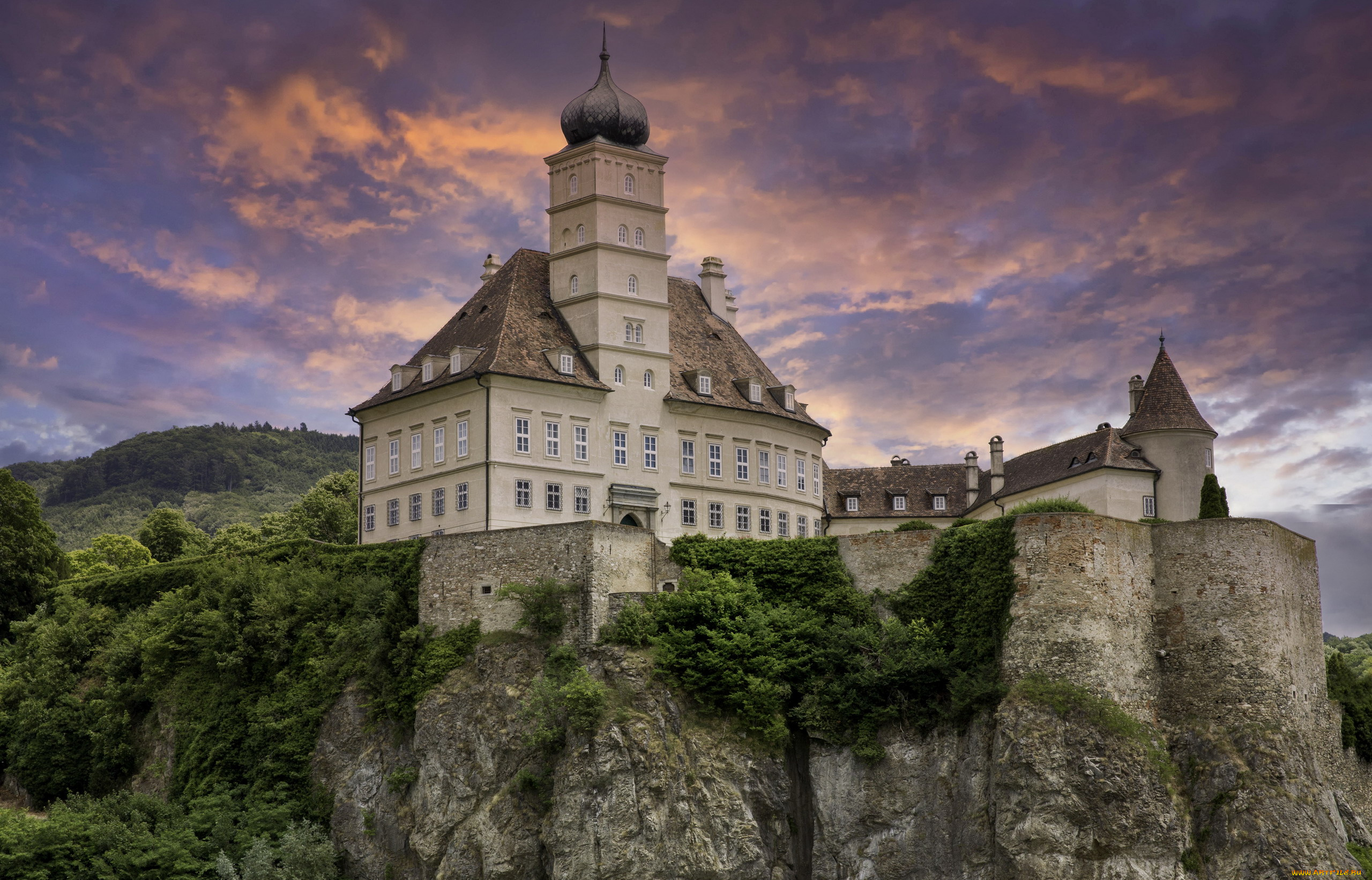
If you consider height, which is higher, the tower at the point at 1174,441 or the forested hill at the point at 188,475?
the forested hill at the point at 188,475

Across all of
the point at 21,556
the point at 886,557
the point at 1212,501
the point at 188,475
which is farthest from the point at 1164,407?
the point at 188,475

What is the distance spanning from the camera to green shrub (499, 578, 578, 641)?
54.1 metres

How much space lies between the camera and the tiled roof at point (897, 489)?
8369cm

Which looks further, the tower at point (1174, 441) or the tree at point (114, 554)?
the tree at point (114, 554)

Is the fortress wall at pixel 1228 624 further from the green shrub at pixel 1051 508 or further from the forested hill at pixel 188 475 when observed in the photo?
the forested hill at pixel 188 475

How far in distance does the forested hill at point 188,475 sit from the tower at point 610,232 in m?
71.3

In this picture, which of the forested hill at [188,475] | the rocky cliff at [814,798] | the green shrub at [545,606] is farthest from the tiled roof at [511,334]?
the forested hill at [188,475]

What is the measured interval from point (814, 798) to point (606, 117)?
108 ft

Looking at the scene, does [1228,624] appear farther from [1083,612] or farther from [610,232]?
[610,232]

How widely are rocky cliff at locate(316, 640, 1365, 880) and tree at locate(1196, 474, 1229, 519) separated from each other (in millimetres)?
9879

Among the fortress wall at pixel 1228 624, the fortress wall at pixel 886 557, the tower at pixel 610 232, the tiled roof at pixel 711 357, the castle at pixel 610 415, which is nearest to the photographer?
the fortress wall at pixel 1228 624

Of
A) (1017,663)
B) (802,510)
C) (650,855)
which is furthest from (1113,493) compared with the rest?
(650,855)

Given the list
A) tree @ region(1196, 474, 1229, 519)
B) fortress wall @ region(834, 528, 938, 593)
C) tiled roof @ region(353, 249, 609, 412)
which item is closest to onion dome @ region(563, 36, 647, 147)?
tiled roof @ region(353, 249, 609, 412)

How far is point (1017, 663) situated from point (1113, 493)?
2235 cm
